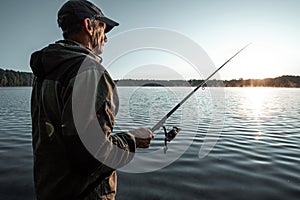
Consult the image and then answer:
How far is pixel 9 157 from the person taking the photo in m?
7.76

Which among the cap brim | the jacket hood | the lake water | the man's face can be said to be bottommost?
the lake water

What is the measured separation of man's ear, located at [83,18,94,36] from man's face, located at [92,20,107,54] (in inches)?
2.3

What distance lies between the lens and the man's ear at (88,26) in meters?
2.21

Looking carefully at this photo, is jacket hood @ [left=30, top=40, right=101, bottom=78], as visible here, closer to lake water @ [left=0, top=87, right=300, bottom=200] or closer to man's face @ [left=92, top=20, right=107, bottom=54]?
man's face @ [left=92, top=20, right=107, bottom=54]

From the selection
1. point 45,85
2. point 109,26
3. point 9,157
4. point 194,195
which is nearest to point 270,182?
point 194,195

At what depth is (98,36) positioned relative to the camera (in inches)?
95.7

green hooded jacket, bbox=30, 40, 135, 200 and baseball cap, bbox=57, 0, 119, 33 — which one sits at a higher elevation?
baseball cap, bbox=57, 0, 119, 33

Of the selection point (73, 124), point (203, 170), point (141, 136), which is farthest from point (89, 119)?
point (203, 170)

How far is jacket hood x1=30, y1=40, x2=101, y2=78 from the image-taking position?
182 cm

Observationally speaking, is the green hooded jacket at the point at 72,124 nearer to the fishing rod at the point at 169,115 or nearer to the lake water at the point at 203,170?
the fishing rod at the point at 169,115

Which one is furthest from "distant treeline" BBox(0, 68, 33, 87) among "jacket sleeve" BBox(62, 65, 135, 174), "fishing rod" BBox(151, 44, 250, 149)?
"jacket sleeve" BBox(62, 65, 135, 174)

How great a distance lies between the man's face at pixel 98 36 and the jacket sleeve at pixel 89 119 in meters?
0.69

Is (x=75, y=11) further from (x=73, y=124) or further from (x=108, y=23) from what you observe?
(x=73, y=124)

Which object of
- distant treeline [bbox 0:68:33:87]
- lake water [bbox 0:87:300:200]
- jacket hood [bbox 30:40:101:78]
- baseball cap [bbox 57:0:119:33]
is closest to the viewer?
jacket hood [bbox 30:40:101:78]
